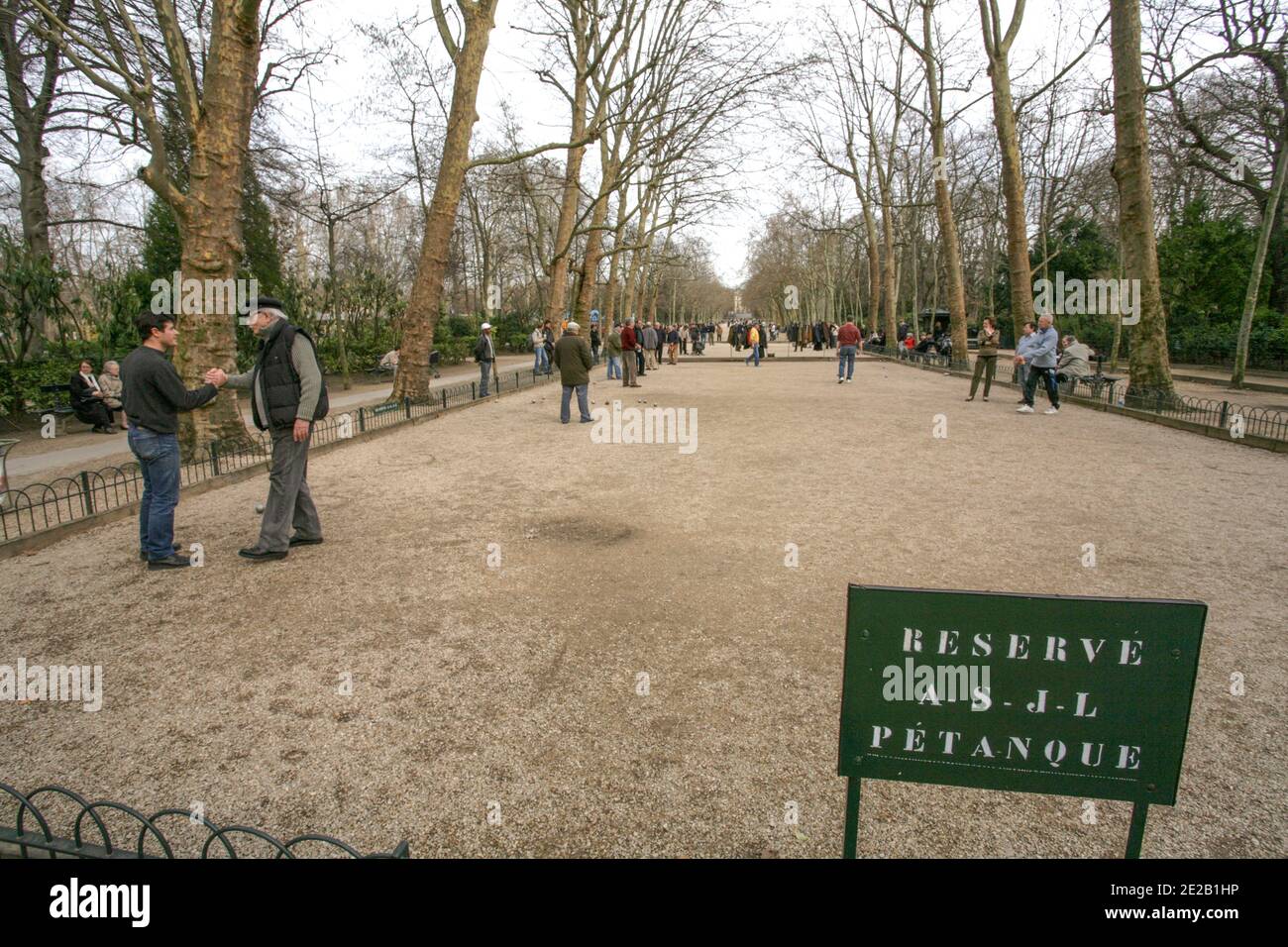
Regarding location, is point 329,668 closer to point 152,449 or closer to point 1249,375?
point 152,449

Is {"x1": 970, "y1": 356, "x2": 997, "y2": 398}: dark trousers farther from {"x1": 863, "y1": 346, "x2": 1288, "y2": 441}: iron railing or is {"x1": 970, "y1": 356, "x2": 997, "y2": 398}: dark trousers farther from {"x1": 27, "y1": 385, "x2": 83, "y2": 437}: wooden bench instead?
{"x1": 27, "y1": 385, "x2": 83, "y2": 437}: wooden bench

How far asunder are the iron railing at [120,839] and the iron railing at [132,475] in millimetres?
4939

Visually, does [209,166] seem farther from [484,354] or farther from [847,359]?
[847,359]

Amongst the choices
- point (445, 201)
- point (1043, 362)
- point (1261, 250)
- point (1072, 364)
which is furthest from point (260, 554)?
point (1261, 250)

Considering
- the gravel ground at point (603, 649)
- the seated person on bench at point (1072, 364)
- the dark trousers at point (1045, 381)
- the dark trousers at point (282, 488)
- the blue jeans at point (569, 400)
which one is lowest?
the gravel ground at point (603, 649)

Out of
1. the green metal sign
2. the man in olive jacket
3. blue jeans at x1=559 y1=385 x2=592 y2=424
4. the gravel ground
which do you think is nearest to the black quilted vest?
the gravel ground

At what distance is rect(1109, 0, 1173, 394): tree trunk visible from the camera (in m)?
14.8

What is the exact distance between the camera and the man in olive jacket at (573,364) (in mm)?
13453

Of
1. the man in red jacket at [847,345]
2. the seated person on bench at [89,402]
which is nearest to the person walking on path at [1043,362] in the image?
the man in red jacket at [847,345]

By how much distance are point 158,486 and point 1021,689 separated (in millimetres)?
6502

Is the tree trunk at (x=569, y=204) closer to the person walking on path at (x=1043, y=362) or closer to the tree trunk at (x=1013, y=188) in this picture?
the tree trunk at (x=1013, y=188)

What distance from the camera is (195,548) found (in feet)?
21.0

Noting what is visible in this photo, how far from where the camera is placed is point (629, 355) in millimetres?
21969
